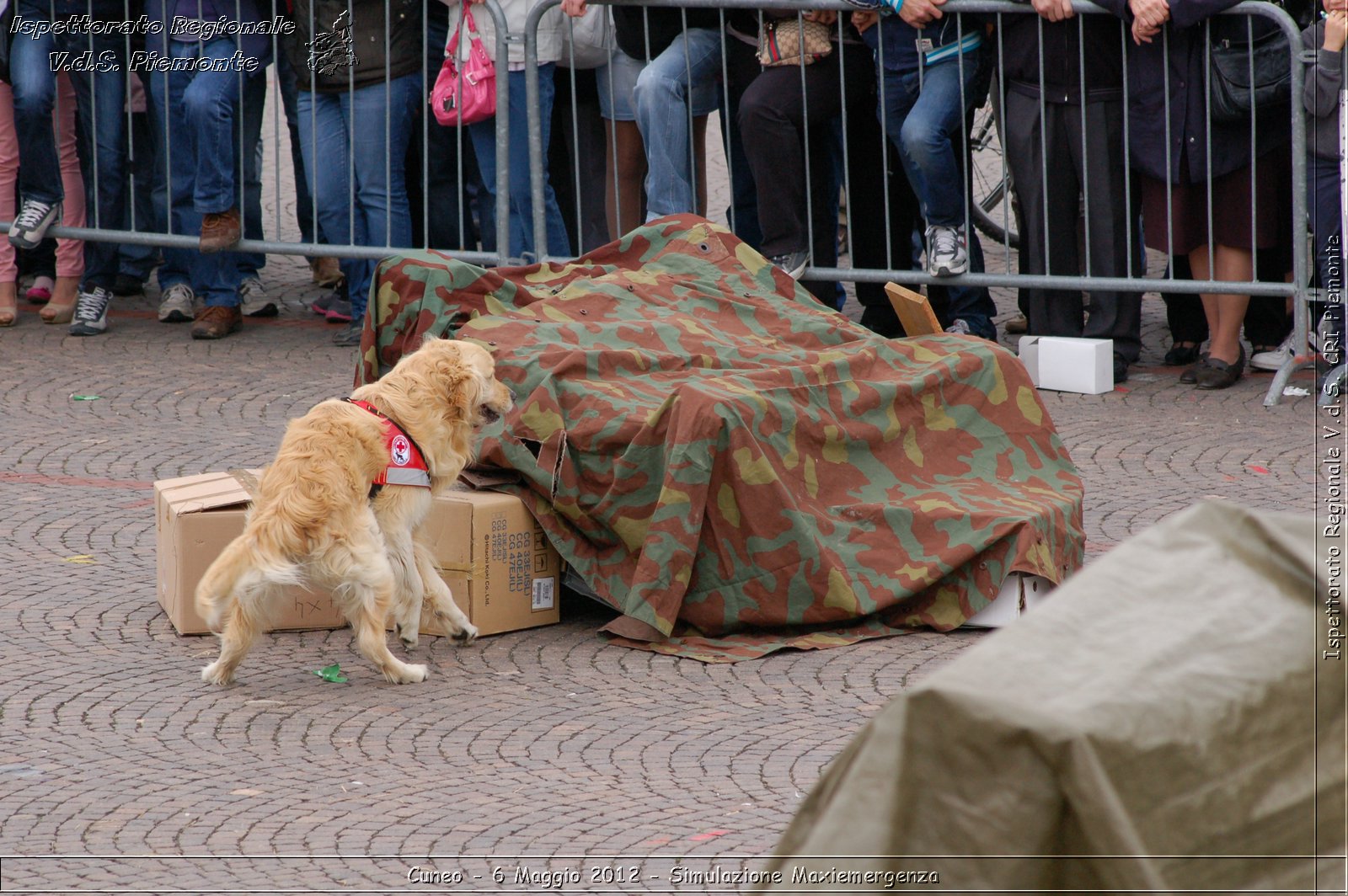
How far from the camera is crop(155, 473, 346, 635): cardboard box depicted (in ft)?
18.3

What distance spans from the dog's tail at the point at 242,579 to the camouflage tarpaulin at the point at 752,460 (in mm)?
1031

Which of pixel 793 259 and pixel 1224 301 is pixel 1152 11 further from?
pixel 793 259

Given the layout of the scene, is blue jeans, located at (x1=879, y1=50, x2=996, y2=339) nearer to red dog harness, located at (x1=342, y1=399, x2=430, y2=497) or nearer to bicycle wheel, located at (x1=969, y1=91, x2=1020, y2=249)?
bicycle wheel, located at (x1=969, y1=91, x2=1020, y2=249)

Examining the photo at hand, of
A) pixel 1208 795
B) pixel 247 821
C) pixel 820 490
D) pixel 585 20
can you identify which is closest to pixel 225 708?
pixel 247 821

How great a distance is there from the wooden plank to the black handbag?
103 inches

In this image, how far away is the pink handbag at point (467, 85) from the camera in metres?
9.09

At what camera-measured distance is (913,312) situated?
6.65 metres

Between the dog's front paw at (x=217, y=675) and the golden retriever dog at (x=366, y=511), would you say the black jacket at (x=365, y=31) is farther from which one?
the dog's front paw at (x=217, y=675)

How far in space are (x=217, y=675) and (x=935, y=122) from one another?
5060mm

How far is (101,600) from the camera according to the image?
235 inches

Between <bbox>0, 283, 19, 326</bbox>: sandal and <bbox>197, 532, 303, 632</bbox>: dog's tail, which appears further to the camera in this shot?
<bbox>0, 283, 19, 326</bbox>: sandal

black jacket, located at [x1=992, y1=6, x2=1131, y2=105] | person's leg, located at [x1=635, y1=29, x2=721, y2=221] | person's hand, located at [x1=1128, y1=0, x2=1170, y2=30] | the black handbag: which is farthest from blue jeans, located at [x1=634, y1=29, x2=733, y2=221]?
the black handbag

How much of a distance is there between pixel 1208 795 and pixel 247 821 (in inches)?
108

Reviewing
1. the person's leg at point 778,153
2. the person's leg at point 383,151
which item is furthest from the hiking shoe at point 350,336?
the person's leg at point 778,153
